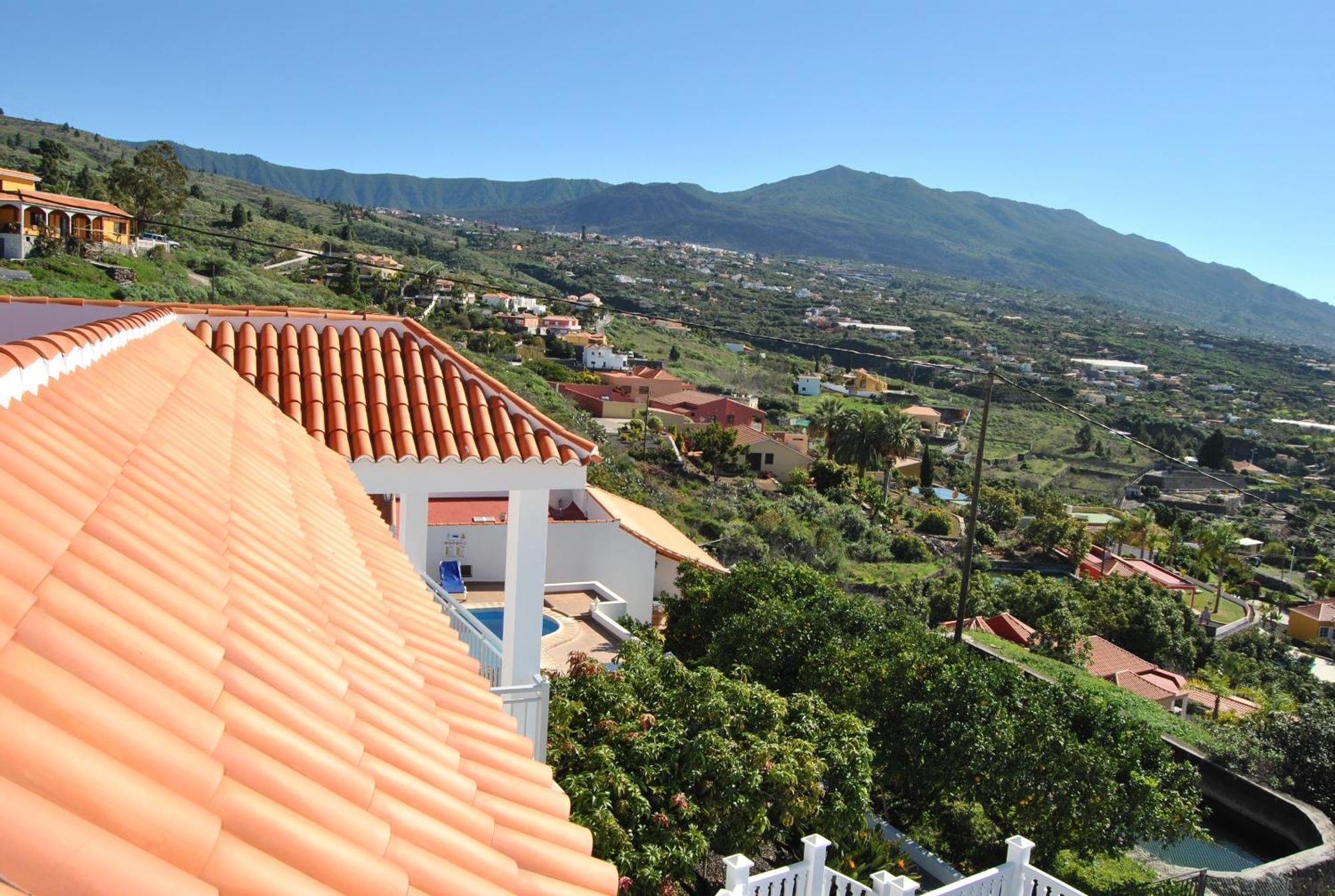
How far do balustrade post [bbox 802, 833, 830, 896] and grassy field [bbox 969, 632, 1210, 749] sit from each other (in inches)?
220

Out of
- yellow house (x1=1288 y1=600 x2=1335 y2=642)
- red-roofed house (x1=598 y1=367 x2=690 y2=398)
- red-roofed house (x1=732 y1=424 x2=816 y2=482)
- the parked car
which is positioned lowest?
yellow house (x1=1288 y1=600 x2=1335 y2=642)

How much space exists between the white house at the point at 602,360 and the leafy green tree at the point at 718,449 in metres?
20.4

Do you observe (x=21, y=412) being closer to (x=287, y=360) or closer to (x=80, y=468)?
(x=80, y=468)

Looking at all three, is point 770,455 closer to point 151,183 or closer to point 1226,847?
point 151,183

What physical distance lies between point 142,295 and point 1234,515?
68.9 m

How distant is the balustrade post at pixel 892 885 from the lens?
6.85 metres

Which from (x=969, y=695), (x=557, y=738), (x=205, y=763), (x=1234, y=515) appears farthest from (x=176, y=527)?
(x=1234, y=515)

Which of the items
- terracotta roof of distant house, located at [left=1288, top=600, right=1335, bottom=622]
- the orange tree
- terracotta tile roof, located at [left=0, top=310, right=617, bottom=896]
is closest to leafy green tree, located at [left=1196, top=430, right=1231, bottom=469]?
terracotta roof of distant house, located at [left=1288, top=600, right=1335, bottom=622]

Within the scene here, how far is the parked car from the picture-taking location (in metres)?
49.7

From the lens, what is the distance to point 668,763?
301 inches

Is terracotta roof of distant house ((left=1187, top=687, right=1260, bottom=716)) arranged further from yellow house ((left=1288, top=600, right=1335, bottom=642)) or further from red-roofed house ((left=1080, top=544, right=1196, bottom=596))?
yellow house ((left=1288, top=600, right=1335, bottom=642))

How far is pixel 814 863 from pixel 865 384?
87.3m

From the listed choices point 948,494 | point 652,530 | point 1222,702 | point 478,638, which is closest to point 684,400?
point 948,494

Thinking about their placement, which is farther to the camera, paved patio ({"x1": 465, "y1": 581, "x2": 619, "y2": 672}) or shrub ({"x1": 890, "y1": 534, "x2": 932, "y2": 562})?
shrub ({"x1": 890, "y1": 534, "x2": 932, "y2": 562})
